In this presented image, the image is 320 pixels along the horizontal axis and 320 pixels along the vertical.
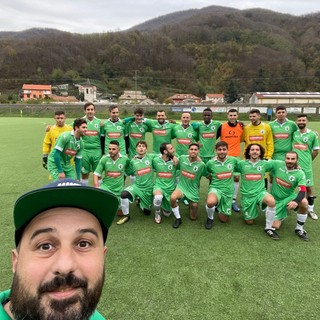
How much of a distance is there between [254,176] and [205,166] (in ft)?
2.84

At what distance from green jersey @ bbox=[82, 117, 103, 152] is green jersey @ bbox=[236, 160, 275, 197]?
320 cm

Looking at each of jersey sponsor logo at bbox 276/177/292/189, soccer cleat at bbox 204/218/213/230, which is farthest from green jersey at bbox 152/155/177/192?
jersey sponsor logo at bbox 276/177/292/189

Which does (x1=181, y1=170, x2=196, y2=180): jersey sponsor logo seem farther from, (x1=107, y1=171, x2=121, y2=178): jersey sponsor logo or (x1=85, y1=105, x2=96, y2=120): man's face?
(x1=85, y1=105, x2=96, y2=120): man's face

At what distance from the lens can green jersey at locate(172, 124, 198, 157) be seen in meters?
6.38

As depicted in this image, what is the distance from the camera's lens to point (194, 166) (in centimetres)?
523

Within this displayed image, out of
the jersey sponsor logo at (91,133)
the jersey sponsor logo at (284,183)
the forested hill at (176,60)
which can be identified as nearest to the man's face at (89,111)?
the jersey sponsor logo at (91,133)

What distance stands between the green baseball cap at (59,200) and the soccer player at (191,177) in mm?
3855

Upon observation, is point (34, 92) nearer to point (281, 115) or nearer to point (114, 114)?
point (114, 114)

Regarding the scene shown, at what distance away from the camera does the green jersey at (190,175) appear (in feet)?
17.2

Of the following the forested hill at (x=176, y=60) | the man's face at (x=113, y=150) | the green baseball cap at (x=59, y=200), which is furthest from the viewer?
the forested hill at (x=176, y=60)

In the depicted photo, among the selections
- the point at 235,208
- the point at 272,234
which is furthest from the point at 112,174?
the point at 272,234

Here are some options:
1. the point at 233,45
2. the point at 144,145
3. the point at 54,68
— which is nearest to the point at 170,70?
the point at 233,45

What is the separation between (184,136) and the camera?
21.0 ft

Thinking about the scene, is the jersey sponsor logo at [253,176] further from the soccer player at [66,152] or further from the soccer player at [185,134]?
the soccer player at [66,152]
